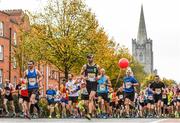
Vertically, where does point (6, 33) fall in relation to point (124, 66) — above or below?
above

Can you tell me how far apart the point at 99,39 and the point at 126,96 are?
2169 cm

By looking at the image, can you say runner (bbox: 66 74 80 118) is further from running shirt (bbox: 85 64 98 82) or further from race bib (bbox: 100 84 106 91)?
running shirt (bbox: 85 64 98 82)

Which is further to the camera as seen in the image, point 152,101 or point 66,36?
point 66,36

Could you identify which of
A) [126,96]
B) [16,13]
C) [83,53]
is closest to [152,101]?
[126,96]

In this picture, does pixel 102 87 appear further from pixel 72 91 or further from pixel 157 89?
pixel 157 89

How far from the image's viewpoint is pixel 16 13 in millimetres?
72000

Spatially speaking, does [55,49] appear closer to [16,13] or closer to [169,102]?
[169,102]

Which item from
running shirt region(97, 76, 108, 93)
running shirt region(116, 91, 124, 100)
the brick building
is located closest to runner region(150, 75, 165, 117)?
running shirt region(97, 76, 108, 93)

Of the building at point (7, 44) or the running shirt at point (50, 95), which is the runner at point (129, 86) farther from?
the building at point (7, 44)

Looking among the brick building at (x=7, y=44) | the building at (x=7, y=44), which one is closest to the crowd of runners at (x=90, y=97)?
the brick building at (x=7, y=44)

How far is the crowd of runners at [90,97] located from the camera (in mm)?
20438

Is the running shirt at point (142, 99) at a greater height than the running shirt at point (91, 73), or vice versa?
the running shirt at point (91, 73)

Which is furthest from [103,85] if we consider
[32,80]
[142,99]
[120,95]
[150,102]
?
[142,99]

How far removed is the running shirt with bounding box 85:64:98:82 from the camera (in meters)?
20.0
